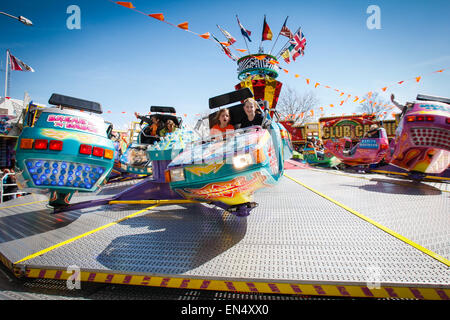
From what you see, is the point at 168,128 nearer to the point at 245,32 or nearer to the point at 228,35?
the point at 228,35

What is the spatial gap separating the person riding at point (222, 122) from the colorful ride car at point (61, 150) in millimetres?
1390

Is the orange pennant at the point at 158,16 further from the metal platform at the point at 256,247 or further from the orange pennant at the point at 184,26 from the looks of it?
the metal platform at the point at 256,247

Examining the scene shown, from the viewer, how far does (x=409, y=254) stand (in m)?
1.60

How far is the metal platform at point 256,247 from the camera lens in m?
1.36

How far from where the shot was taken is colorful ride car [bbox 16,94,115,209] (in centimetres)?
218

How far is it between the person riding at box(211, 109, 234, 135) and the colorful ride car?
54.7 inches

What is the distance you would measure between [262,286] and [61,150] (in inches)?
88.0

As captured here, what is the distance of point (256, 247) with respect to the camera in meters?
1.81

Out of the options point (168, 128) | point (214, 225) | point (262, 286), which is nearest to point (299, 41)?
point (168, 128)

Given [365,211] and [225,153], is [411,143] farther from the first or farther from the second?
[225,153]

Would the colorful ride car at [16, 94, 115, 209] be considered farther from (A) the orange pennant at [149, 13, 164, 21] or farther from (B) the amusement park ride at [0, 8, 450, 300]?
(A) the orange pennant at [149, 13, 164, 21]
